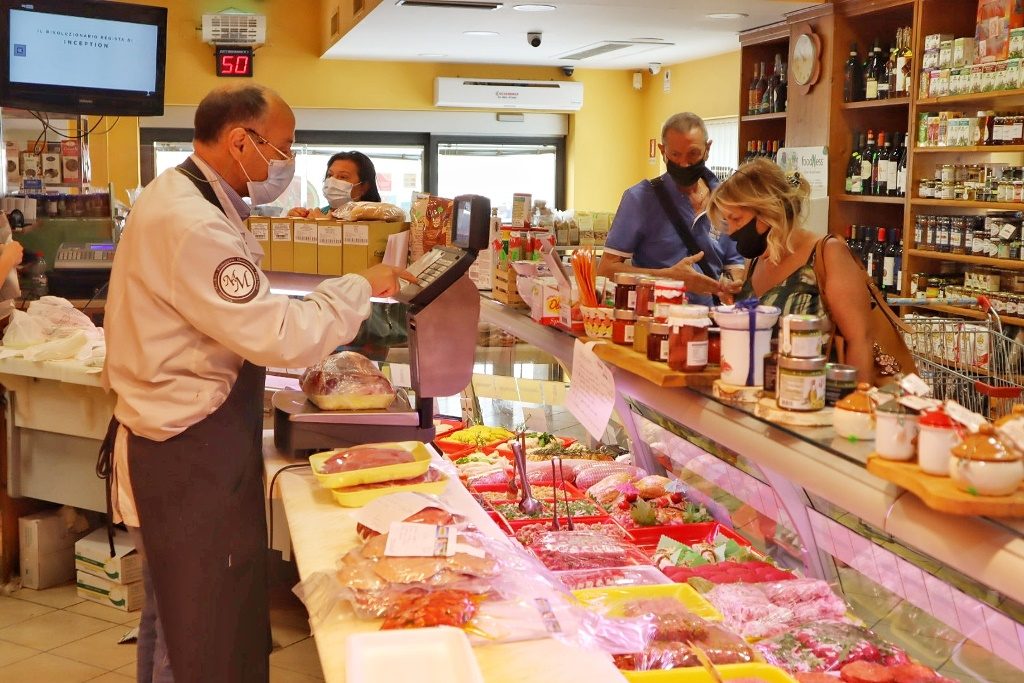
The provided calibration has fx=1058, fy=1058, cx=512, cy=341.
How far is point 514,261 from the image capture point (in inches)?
138

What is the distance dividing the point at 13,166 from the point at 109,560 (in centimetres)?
303

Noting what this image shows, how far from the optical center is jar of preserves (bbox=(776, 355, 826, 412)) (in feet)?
6.31

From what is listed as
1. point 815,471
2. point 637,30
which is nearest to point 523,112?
point 637,30

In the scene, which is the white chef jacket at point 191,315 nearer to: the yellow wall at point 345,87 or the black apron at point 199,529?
the black apron at point 199,529

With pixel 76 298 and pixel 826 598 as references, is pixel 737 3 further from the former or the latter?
pixel 826 598

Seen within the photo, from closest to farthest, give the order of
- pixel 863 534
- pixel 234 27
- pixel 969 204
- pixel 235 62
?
pixel 863 534
pixel 969 204
pixel 234 27
pixel 235 62

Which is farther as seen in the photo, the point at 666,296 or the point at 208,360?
the point at 208,360

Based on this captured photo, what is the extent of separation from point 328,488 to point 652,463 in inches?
45.7

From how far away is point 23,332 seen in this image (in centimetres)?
489

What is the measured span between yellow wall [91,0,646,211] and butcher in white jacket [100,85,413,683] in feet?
27.0

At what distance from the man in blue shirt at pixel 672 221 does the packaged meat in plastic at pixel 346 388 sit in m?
1.89

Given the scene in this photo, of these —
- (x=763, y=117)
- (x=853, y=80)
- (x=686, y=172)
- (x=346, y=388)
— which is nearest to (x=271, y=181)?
(x=346, y=388)

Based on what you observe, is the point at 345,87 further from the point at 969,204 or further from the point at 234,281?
the point at 234,281

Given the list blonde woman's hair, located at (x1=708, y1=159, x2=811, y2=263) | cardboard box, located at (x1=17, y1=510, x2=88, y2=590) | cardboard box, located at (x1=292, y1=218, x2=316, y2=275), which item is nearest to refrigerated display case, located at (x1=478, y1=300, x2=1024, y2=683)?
blonde woman's hair, located at (x1=708, y1=159, x2=811, y2=263)
